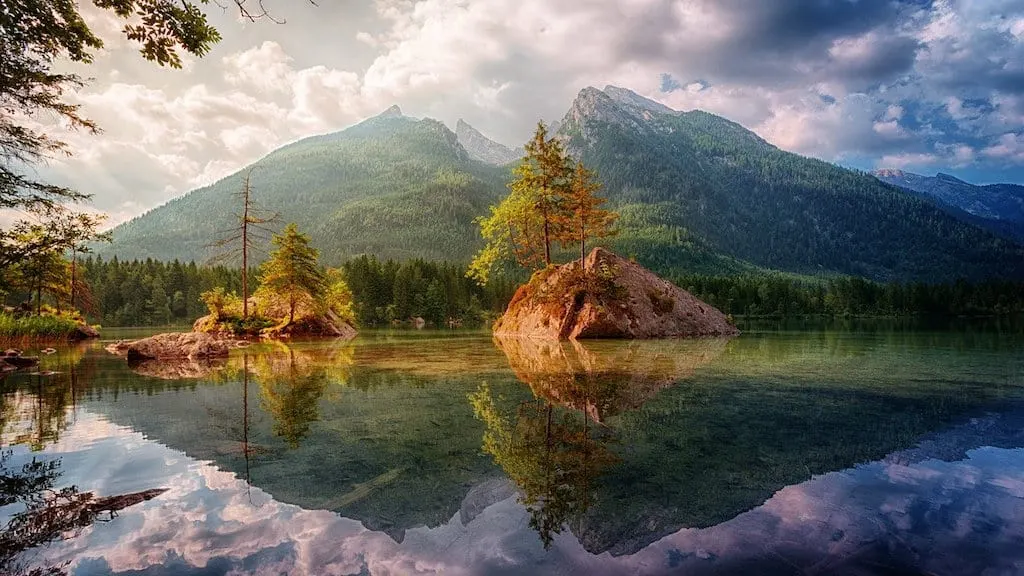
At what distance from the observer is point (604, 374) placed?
1191cm

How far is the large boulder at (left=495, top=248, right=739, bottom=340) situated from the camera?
26.5 meters

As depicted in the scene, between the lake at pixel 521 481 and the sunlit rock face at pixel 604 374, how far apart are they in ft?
0.48

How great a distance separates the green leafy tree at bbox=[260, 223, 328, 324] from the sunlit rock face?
24.9m

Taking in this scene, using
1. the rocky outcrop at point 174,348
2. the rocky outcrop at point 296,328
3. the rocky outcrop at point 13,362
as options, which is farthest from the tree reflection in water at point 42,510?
the rocky outcrop at point 296,328

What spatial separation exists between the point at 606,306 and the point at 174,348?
19879mm

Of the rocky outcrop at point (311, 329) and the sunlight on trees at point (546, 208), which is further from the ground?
the sunlight on trees at point (546, 208)

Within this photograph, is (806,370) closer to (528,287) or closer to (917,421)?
(917,421)

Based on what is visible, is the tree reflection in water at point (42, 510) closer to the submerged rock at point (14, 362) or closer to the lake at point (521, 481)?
the lake at point (521, 481)

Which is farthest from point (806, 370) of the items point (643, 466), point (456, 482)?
point (456, 482)

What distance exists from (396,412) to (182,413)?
353 cm

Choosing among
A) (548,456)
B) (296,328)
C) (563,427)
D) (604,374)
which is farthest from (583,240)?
(548,456)

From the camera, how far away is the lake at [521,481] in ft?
10.8

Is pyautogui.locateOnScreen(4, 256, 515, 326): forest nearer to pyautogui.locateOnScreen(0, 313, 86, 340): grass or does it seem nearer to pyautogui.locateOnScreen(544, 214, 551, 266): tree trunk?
pyautogui.locateOnScreen(544, 214, 551, 266): tree trunk

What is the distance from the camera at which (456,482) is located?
4727 mm
